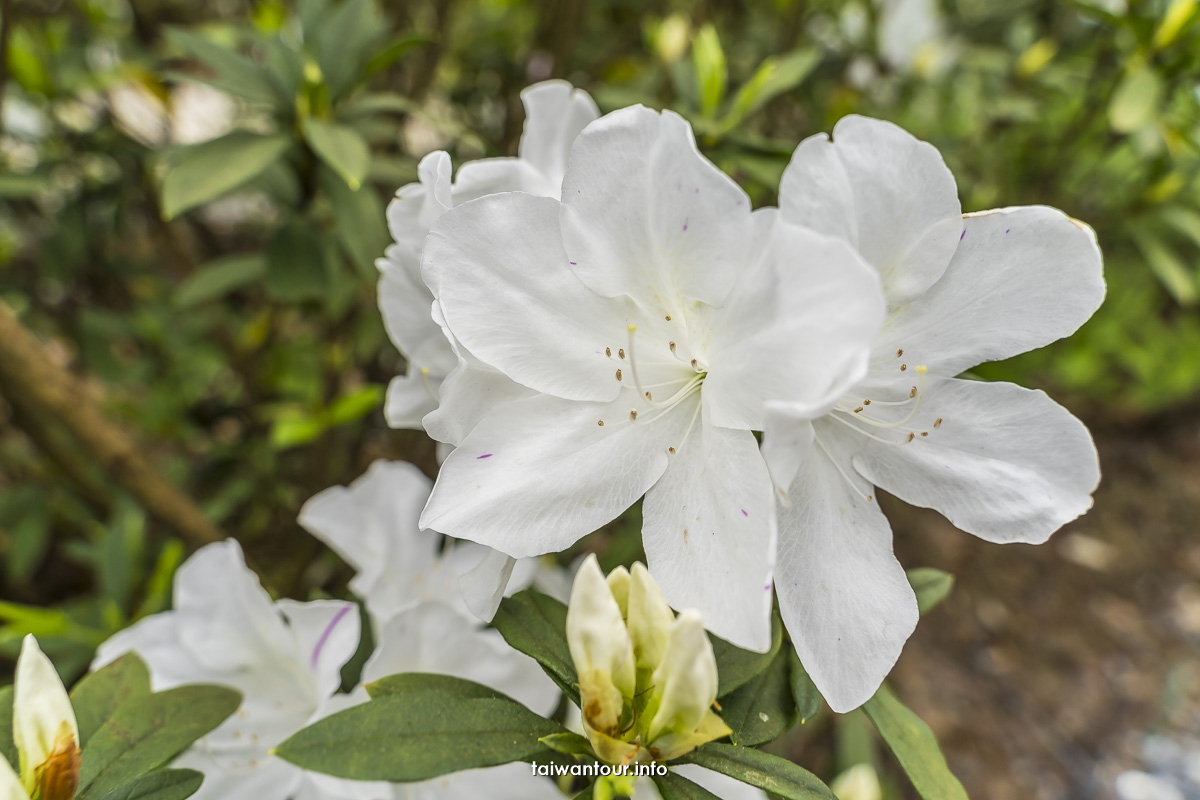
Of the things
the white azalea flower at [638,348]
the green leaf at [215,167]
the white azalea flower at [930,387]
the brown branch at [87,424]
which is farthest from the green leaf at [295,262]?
the white azalea flower at [930,387]

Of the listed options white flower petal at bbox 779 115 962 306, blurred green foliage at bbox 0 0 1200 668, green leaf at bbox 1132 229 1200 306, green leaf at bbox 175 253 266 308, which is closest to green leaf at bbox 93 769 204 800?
blurred green foliage at bbox 0 0 1200 668

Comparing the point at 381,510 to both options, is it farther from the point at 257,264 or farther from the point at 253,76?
the point at 257,264

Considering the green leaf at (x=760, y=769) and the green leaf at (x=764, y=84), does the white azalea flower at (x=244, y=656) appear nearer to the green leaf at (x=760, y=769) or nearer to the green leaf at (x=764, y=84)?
the green leaf at (x=760, y=769)

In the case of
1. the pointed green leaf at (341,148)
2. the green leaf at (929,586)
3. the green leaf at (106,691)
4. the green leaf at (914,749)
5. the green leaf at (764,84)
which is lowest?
the green leaf at (929,586)

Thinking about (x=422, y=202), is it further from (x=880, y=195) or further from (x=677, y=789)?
(x=677, y=789)

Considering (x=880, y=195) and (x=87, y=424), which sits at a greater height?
(x=880, y=195)

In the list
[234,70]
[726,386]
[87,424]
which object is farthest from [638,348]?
[87,424]
